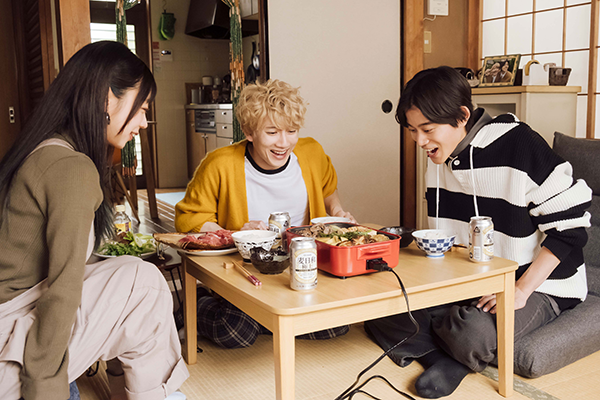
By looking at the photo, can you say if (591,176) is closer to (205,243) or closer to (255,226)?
(255,226)

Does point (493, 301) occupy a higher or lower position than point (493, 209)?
lower

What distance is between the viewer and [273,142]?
2029 mm

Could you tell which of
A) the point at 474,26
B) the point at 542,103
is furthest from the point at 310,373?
the point at 474,26

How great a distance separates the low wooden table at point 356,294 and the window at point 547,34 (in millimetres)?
2509

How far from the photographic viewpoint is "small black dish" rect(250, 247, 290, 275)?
1.50m

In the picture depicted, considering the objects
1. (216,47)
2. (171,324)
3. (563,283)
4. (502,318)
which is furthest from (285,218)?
(216,47)

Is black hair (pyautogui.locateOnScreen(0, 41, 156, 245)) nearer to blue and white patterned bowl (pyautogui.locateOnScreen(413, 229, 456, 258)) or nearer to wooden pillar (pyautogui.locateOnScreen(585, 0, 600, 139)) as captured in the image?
blue and white patterned bowl (pyautogui.locateOnScreen(413, 229, 456, 258))

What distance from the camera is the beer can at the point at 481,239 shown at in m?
1.60

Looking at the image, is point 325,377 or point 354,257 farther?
point 325,377

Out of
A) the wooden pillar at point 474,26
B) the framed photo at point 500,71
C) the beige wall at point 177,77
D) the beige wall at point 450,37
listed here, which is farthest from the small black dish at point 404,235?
the beige wall at point 177,77

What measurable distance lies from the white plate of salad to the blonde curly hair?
1.99 feet

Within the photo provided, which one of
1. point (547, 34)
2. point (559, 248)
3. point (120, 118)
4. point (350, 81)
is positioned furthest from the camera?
point (547, 34)

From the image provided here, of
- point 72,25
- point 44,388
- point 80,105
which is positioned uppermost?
point 72,25

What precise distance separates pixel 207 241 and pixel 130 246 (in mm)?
471
